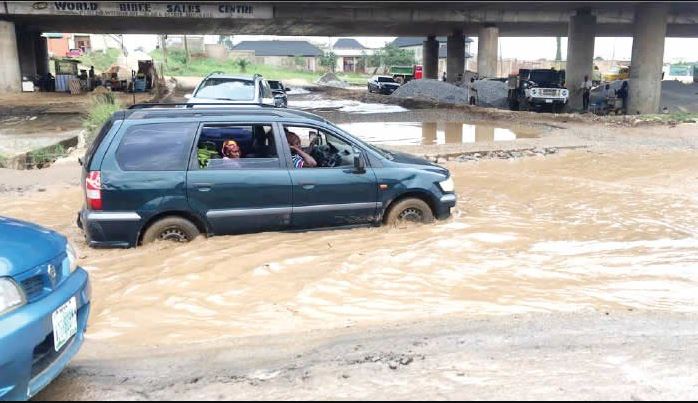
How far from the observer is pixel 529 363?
3.71 metres

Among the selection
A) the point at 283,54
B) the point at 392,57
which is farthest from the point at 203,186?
the point at 283,54

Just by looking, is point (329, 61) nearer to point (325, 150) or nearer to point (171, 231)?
point (325, 150)

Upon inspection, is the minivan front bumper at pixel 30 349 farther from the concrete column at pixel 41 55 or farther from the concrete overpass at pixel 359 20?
the concrete column at pixel 41 55

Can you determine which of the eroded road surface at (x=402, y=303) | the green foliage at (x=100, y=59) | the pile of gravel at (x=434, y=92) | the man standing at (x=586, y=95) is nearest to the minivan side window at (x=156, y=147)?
the eroded road surface at (x=402, y=303)

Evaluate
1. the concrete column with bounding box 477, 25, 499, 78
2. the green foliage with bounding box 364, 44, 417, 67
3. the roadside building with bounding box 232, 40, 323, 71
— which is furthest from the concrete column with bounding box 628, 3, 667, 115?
the roadside building with bounding box 232, 40, 323, 71

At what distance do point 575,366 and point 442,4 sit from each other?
34.0 m

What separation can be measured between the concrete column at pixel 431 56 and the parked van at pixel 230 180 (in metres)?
47.8

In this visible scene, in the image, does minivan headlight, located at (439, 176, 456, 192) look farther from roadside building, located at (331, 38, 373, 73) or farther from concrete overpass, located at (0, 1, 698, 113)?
roadside building, located at (331, 38, 373, 73)

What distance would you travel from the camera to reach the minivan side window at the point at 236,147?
21.6 feet

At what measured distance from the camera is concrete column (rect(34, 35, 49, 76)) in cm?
4588

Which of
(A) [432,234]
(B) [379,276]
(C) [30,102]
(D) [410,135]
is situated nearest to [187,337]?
(B) [379,276]

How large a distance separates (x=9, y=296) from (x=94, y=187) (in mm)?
3336

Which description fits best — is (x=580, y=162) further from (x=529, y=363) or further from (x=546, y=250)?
(x=529, y=363)

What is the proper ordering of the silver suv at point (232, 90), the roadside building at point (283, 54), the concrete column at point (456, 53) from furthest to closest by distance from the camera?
the roadside building at point (283, 54) < the concrete column at point (456, 53) < the silver suv at point (232, 90)
